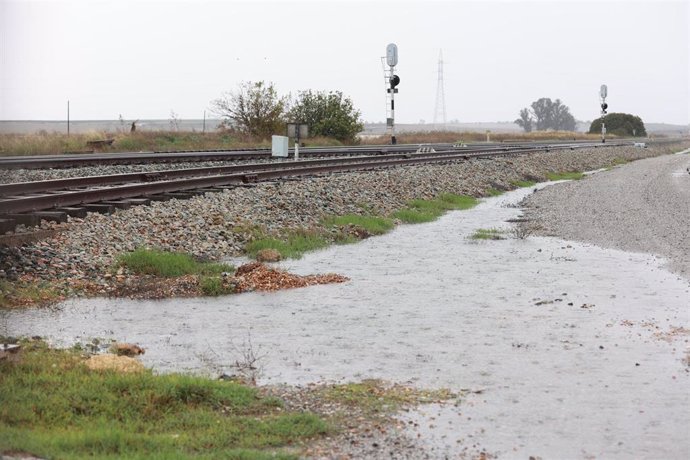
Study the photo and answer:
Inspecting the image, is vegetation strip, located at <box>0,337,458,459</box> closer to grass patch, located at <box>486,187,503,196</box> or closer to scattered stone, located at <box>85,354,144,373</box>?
scattered stone, located at <box>85,354,144,373</box>

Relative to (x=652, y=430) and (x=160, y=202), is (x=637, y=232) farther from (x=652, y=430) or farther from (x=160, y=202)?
(x=652, y=430)

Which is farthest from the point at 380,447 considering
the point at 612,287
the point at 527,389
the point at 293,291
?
the point at 612,287

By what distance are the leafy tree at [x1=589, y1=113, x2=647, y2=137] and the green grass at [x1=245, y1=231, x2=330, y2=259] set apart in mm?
120014

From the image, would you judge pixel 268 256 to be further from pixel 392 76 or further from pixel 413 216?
pixel 392 76

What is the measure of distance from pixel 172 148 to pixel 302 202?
25.6 meters

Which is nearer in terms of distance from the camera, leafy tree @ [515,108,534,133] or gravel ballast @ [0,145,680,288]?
gravel ballast @ [0,145,680,288]

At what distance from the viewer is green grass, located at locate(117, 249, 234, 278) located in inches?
479

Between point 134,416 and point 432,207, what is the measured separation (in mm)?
17679

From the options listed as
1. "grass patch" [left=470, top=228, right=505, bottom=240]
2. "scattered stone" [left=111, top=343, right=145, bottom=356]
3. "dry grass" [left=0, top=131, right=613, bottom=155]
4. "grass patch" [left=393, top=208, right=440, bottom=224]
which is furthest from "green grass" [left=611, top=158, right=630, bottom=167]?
"scattered stone" [left=111, top=343, right=145, bottom=356]

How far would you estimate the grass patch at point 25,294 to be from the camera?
10.2 m

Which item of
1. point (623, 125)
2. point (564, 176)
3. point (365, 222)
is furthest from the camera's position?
point (623, 125)

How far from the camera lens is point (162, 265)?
1234cm

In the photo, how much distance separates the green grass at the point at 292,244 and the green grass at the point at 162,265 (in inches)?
68.7

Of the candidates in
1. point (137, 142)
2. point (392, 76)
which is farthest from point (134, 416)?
point (392, 76)
